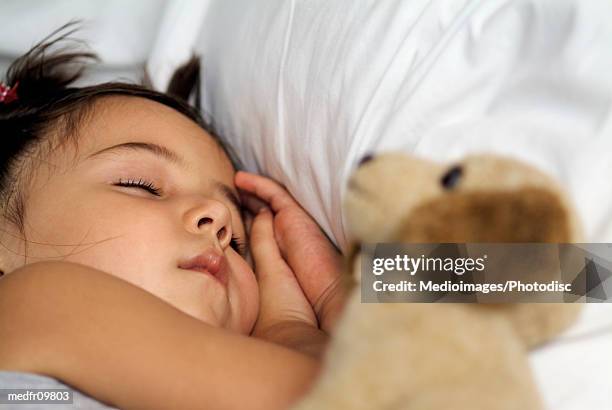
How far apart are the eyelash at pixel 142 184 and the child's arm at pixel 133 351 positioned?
272mm

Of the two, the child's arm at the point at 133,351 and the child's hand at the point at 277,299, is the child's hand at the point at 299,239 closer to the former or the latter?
the child's hand at the point at 277,299

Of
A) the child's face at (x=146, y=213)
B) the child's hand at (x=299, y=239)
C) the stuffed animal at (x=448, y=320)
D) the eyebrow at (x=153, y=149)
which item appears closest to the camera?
the stuffed animal at (x=448, y=320)

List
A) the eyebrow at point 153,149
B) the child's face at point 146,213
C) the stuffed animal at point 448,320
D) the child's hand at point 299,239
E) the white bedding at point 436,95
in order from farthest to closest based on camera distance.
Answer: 1. the child's hand at point 299,239
2. the eyebrow at point 153,149
3. the child's face at point 146,213
4. the white bedding at point 436,95
5. the stuffed animal at point 448,320

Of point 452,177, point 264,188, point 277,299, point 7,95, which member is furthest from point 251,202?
point 452,177

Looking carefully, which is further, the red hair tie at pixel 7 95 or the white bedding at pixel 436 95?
the red hair tie at pixel 7 95

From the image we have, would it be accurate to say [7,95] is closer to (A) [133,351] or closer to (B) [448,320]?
(A) [133,351]

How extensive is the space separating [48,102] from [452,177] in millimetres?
872

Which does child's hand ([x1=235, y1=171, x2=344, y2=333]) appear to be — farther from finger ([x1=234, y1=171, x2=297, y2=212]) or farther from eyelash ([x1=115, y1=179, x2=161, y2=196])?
eyelash ([x1=115, y1=179, x2=161, y2=196])

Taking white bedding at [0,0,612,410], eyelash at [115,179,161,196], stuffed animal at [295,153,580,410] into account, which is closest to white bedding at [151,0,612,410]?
white bedding at [0,0,612,410]

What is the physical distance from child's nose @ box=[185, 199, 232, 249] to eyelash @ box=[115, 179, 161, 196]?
0.08 m

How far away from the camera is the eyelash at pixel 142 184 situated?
37.8 inches

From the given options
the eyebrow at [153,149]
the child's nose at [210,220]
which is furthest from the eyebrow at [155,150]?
the child's nose at [210,220]

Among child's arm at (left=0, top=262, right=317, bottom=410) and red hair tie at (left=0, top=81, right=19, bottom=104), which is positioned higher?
red hair tie at (left=0, top=81, right=19, bottom=104)

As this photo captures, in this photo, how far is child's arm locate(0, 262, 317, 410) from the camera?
2.08 feet
